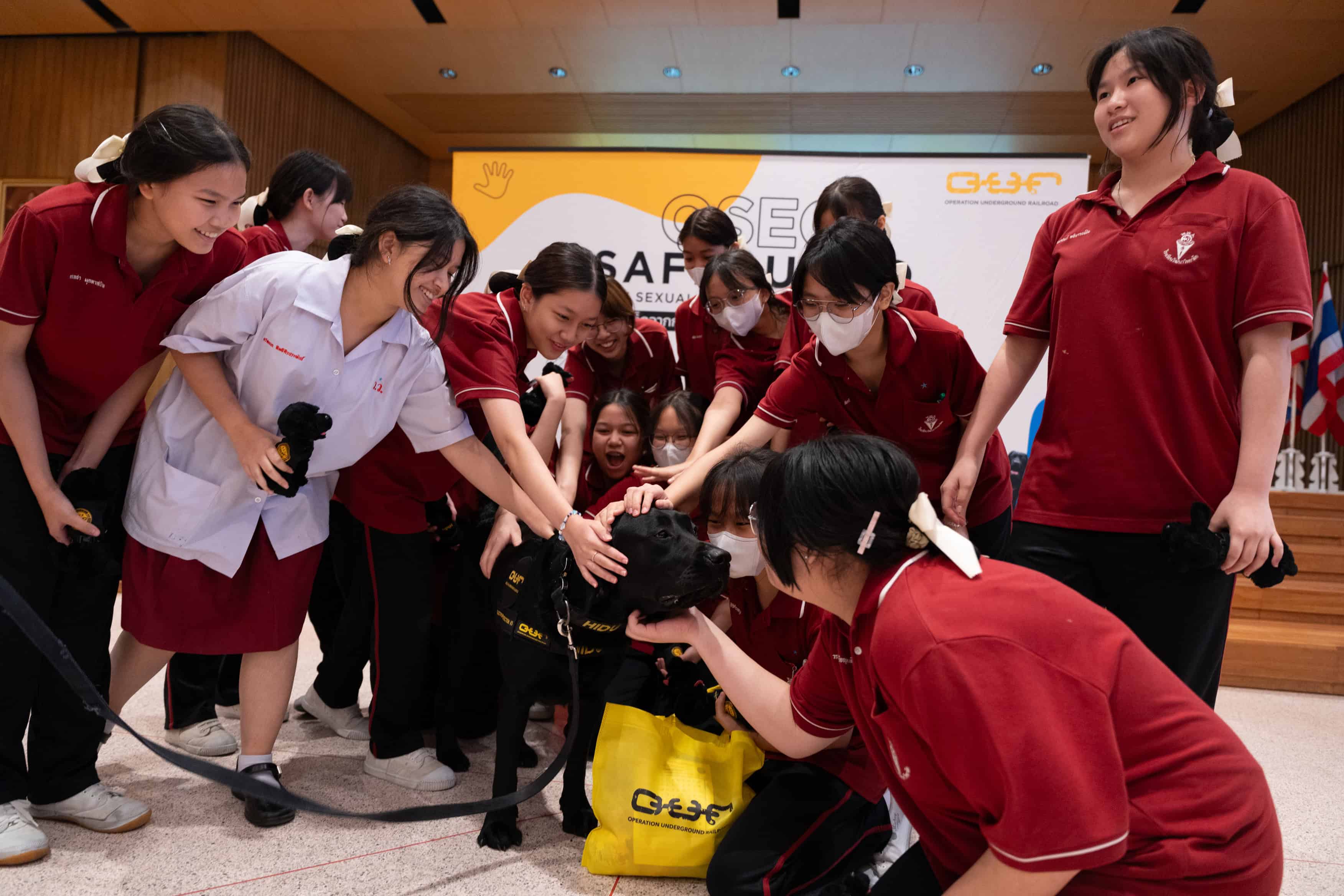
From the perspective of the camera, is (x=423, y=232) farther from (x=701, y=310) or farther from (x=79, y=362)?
(x=701, y=310)

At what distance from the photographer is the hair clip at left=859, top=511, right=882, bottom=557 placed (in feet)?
4.18

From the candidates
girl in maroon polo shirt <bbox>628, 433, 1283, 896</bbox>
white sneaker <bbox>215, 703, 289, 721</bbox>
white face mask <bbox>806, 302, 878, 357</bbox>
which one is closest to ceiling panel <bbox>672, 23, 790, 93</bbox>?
white face mask <bbox>806, 302, 878, 357</bbox>

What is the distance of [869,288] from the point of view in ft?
7.04

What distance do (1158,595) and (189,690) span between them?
2699 millimetres

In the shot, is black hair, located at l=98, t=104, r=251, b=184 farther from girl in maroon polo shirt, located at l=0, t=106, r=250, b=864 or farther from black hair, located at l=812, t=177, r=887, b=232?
black hair, located at l=812, t=177, r=887, b=232

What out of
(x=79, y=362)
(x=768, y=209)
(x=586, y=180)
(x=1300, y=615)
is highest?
(x=586, y=180)

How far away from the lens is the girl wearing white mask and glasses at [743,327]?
3.00 metres

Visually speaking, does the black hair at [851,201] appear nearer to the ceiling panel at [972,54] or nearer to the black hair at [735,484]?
the black hair at [735,484]

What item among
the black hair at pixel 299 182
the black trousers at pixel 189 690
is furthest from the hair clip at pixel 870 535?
the black hair at pixel 299 182

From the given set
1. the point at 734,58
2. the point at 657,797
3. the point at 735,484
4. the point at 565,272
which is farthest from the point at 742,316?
the point at 734,58

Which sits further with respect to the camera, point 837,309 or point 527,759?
point 527,759

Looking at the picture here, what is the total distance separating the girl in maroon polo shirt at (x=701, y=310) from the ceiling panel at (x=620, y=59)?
4.74 metres

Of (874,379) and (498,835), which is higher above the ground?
(874,379)

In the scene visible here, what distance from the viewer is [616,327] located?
3301 mm
